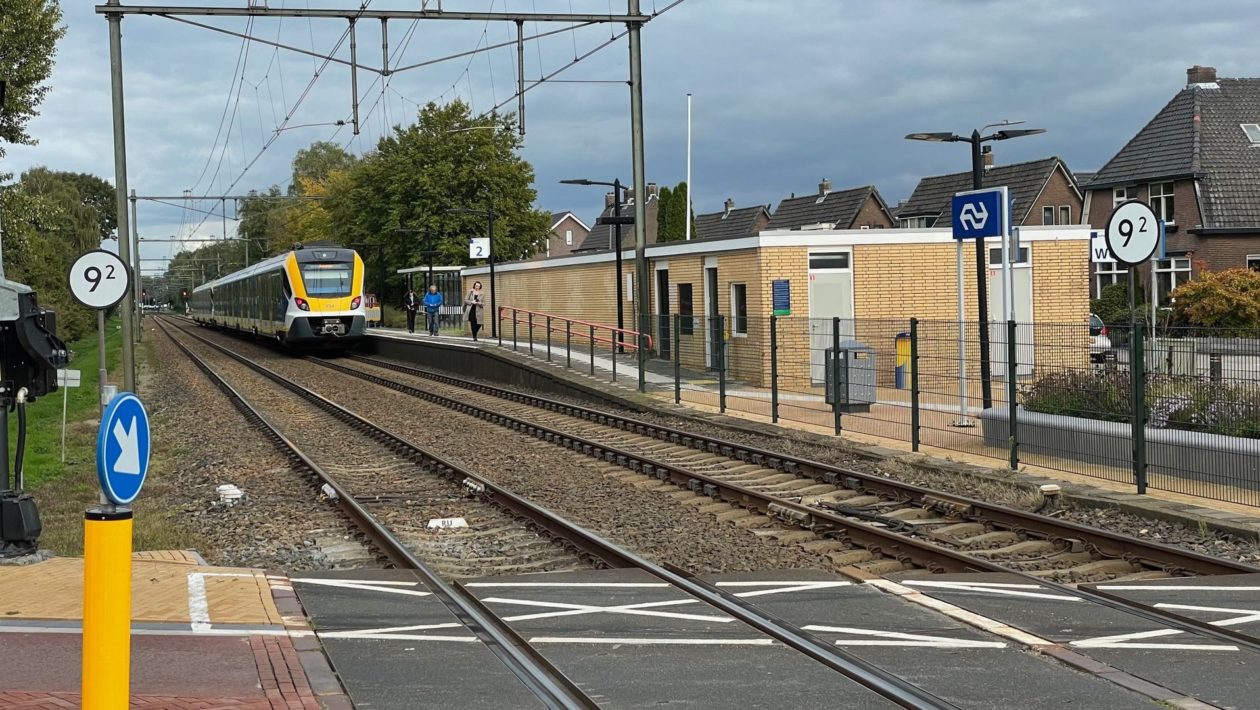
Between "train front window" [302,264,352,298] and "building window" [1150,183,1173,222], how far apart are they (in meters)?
29.0

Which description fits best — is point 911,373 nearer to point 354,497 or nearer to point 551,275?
point 354,497

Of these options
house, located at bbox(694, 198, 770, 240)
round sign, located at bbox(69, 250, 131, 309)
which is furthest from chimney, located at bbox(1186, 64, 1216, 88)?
round sign, located at bbox(69, 250, 131, 309)

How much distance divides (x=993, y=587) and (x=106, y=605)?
5.53 m

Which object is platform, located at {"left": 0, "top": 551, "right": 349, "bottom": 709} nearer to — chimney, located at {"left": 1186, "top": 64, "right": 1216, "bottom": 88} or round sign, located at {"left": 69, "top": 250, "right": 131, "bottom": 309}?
round sign, located at {"left": 69, "top": 250, "right": 131, "bottom": 309}

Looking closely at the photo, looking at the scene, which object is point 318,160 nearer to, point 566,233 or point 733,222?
point 566,233

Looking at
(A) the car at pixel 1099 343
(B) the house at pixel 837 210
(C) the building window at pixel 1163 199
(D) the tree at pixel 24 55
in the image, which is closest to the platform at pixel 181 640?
(A) the car at pixel 1099 343

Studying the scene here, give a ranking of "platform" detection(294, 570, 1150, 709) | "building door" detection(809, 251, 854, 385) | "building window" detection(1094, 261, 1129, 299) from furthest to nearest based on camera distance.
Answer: "building window" detection(1094, 261, 1129, 299), "building door" detection(809, 251, 854, 385), "platform" detection(294, 570, 1150, 709)

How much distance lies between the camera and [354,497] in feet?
43.4

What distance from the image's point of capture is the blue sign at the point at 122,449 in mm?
4391

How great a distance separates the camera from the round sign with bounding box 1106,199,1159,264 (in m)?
14.4

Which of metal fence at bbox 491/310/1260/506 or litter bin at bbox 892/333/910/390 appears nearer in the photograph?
metal fence at bbox 491/310/1260/506

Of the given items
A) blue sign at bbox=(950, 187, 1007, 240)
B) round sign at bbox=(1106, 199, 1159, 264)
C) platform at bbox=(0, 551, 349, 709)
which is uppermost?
blue sign at bbox=(950, 187, 1007, 240)

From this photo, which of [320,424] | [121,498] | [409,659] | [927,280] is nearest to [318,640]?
[409,659]

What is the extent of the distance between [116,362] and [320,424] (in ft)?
92.3
